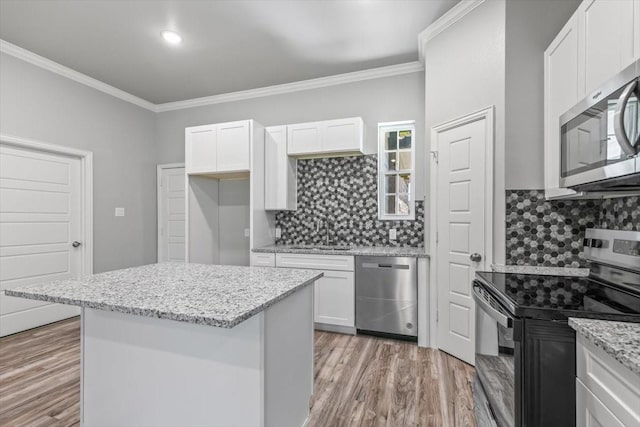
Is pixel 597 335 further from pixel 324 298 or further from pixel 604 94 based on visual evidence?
pixel 324 298

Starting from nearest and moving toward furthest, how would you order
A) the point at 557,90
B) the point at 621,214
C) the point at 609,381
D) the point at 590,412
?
the point at 609,381, the point at 590,412, the point at 621,214, the point at 557,90

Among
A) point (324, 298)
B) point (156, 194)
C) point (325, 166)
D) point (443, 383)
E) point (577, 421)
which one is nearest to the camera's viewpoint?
point (577, 421)

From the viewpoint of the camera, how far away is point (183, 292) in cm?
148

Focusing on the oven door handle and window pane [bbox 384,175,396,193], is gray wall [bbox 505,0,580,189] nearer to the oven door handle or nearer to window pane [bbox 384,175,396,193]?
the oven door handle

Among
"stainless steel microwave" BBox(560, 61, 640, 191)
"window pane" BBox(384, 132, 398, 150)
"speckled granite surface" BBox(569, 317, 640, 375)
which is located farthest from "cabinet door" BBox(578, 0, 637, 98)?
"window pane" BBox(384, 132, 398, 150)

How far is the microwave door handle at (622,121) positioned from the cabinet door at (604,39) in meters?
0.33

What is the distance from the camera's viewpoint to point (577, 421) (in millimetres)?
1147

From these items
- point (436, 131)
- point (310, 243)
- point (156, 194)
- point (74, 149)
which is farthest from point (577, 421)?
point (156, 194)

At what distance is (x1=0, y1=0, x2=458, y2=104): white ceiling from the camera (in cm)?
267

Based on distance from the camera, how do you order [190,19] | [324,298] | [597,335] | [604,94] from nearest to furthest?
1. [597,335]
2. [604,94]
3. [190,19]
4. [324,298]

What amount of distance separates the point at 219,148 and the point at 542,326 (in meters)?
3.55

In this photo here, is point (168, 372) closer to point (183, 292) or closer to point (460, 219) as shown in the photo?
point (183, 292)

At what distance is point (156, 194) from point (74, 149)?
129 cm

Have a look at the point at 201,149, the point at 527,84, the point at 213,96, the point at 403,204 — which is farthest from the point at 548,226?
the point at 213,96
